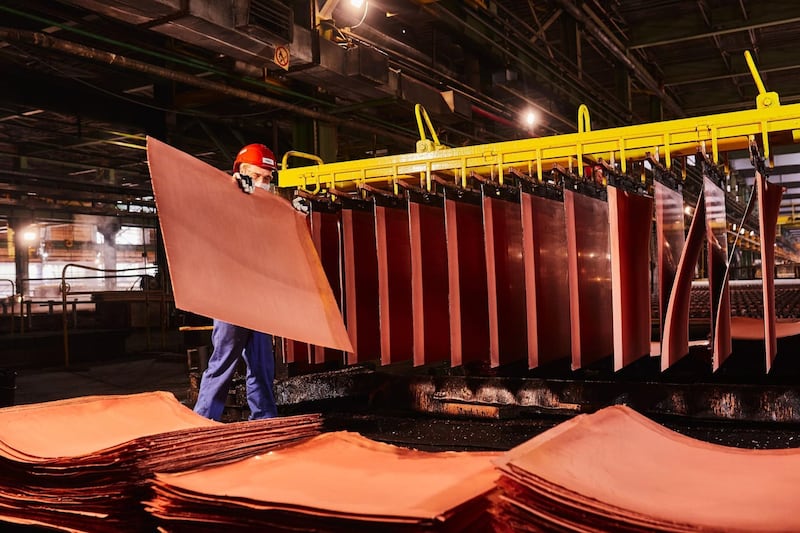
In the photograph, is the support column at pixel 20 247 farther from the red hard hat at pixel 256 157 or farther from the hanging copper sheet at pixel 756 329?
the hanging copper sheet at pixel 756 329

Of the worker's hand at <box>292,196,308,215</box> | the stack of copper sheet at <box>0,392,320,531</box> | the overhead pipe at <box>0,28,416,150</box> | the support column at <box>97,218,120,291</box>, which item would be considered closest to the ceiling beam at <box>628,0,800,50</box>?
the overhead pipe at <box>0,28,416,150</box>

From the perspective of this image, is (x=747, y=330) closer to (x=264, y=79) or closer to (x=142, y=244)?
(x=264, y=79)

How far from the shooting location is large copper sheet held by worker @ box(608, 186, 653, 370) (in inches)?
80.5

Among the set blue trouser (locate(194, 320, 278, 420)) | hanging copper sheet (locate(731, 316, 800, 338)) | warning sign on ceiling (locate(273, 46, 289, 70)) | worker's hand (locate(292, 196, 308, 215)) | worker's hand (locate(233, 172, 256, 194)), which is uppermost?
warning sign on ceiling (locate(273, 46, 289, 70))

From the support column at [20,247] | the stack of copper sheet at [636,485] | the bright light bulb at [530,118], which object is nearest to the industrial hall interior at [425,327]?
the stack of copper sheet at [636,485]

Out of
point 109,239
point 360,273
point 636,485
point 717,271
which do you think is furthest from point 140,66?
point 109,239

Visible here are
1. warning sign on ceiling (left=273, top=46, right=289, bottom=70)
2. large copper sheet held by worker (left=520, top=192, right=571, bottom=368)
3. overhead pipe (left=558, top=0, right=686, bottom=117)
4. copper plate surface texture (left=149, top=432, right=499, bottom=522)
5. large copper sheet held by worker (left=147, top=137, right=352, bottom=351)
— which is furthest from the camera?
overhead pipe (left=558, top=0, right=686, bottom=117)

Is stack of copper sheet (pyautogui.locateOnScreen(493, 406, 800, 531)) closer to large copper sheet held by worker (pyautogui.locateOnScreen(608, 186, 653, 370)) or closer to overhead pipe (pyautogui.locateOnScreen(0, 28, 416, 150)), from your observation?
large copper sheet held by worker (pyautogui.locateOnScreen(608, 186, 653, 370))

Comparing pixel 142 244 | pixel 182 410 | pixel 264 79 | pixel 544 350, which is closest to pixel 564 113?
pixel 264 79

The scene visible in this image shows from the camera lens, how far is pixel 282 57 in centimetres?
430

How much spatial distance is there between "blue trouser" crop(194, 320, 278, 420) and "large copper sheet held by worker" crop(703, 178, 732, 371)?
1955mm

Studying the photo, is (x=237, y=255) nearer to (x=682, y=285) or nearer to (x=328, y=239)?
(x=682, y=285)

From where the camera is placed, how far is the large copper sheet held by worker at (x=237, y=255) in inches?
40.2

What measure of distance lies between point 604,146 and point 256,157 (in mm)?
1485
